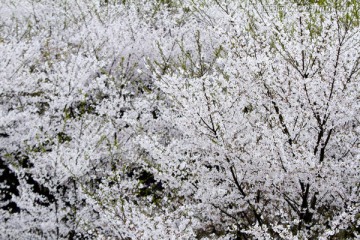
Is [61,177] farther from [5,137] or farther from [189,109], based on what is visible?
[189,109]

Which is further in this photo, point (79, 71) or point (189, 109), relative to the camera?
point (79, 71)

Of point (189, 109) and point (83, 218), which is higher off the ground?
point (189, 109)


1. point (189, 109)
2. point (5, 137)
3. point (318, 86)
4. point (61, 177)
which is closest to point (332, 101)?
point (318, 86)

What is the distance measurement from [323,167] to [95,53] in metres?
7.95

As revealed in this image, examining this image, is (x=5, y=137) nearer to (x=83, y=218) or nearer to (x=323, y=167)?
(x=83, y=218)

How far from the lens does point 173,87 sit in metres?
5.25

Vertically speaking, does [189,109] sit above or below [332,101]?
below

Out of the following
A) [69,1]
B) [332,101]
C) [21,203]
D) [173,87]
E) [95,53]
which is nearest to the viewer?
[332,101]

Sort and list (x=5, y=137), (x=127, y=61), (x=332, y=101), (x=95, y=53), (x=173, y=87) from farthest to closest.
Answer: (x=127, y=61), (x=95, y=53), (x=5, y=137), (x=173, y=87), (x=332, y=101)

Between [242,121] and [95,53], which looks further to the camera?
[95,53]

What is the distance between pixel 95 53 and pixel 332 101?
7883 mm

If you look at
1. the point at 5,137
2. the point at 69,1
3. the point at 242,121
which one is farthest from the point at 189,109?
the point at 69,1

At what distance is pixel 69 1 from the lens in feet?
46.3

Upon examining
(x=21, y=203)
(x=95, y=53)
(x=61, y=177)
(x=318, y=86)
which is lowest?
(x=21, y=203)
